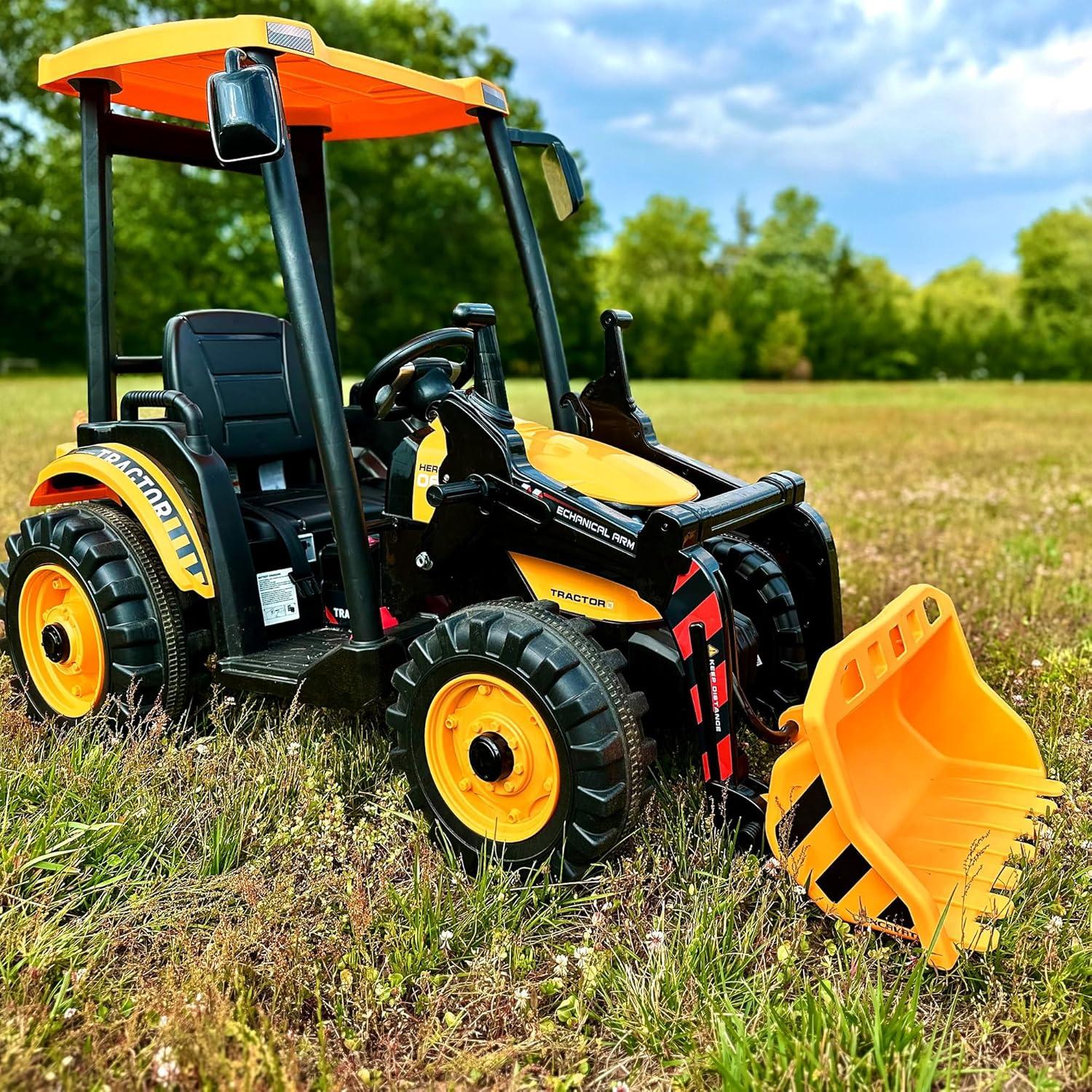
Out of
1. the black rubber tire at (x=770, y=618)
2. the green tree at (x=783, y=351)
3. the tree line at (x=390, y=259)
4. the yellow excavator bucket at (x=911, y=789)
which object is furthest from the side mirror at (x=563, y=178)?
the green tree at (x=783, y=351)

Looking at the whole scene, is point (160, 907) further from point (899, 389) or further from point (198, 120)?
point (899, 389)

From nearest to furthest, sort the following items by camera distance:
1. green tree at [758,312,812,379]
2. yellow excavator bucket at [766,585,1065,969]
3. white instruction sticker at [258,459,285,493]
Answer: yellow excavator bucket at [766,585,1065,969], white instruction sticker at [258,459,285,493], green tree at [758,312,812,379]

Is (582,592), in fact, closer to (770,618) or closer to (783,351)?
(770,618)

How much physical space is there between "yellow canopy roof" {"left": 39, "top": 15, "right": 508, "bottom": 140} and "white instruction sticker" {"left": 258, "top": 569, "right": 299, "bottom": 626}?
165cm

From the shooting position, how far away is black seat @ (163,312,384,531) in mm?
4008

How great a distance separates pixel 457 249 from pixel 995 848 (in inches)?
1454

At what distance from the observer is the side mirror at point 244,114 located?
9.27 feet

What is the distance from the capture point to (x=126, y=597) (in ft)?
11.9

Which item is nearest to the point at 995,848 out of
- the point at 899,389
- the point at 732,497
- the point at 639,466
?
the point at 732,497

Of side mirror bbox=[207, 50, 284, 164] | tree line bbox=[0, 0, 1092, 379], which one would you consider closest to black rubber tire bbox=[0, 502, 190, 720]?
side mirror bbox=[207, 50, 284, 164]

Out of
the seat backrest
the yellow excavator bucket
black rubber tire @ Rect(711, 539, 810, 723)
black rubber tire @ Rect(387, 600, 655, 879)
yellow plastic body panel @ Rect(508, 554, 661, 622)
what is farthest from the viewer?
the seat backrest

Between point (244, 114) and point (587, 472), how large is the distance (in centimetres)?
131

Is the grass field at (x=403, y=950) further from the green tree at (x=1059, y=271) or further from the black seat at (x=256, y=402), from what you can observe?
the green tree at (x=1059, y=271)

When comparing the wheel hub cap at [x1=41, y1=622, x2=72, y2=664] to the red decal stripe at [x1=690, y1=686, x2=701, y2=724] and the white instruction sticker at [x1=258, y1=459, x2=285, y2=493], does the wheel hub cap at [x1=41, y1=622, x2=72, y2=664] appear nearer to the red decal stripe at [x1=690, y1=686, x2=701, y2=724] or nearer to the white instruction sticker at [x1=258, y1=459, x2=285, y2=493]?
the white instruction sticker at [x1=258, y1=459, x2=285, y2=493]
